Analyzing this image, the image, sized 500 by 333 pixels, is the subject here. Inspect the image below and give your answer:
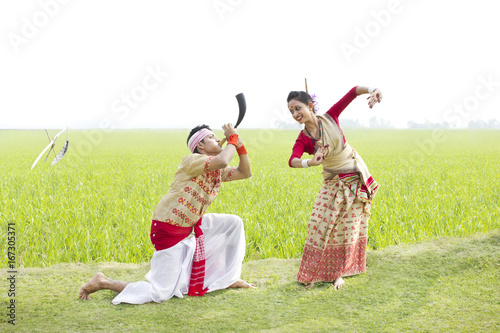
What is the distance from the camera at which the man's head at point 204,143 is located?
3.24 meters

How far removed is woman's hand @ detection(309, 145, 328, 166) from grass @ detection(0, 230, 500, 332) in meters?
1.08

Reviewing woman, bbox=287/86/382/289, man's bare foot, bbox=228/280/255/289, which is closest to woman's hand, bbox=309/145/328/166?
woman, bbox=287/86/382/289

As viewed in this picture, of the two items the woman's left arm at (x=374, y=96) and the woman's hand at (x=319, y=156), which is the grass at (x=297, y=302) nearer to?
the woman's hand at (x=319, y=156)

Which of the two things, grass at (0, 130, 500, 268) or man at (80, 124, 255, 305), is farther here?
grass at (0, 130, 500, 268)

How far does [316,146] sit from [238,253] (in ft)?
3.54

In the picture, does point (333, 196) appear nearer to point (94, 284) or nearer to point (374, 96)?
point (374, 96)

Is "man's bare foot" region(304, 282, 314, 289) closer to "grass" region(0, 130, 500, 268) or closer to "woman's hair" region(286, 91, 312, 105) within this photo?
"grass" region(0, 130, 500, 268)

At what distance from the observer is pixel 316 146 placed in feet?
11.4

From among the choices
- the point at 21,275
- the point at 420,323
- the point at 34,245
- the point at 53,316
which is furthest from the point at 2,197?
the point at 420,323

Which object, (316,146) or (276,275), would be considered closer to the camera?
(316,146)

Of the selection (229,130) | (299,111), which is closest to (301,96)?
(299,111)

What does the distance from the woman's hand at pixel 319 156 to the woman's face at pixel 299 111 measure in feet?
0.88

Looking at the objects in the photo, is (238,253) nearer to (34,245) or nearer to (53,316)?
(53,316)

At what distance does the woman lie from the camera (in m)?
3.44
